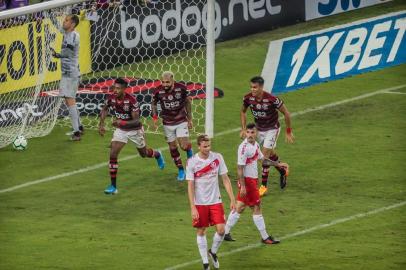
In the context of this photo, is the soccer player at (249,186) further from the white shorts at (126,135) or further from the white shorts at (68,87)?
the white shorts at (68,87)

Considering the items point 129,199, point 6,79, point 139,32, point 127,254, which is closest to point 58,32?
point 6,79

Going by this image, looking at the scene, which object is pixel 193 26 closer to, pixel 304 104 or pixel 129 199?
pixel 304 104

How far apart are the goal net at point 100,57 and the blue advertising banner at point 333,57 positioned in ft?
13.9

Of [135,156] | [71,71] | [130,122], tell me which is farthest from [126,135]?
[71,71]

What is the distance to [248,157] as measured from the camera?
1973cm

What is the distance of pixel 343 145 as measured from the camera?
83.4ft

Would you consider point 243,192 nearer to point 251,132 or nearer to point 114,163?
point 251,132

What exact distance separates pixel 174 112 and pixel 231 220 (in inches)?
160

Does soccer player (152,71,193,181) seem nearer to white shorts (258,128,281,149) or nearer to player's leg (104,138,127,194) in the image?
player's leg (104,138,127,194)

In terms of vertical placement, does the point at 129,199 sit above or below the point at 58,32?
below

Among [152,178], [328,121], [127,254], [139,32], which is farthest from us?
[139,32]

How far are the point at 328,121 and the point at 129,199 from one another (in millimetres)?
6355

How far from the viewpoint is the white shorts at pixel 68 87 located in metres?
26.0

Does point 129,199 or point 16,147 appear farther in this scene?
point 16,147
